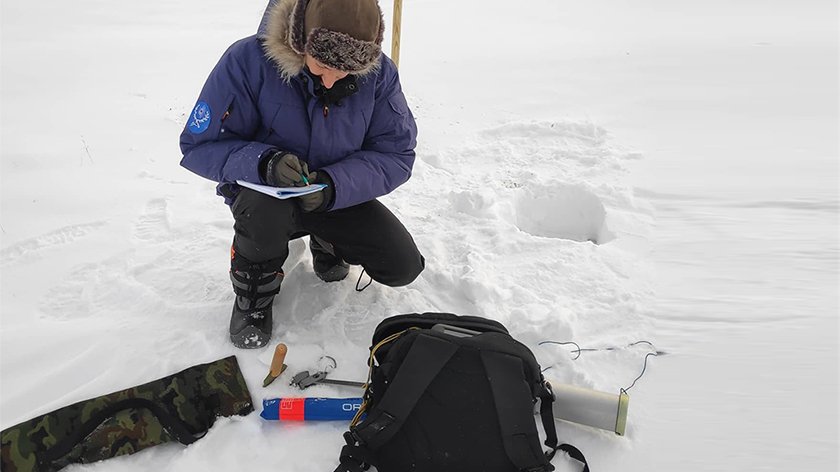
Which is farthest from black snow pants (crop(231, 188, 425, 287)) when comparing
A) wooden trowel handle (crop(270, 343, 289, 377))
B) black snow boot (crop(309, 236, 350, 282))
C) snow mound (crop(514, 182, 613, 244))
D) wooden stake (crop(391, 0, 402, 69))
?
wooden stake (crop(391, 0, 402, 69))

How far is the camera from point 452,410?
5.92 ft

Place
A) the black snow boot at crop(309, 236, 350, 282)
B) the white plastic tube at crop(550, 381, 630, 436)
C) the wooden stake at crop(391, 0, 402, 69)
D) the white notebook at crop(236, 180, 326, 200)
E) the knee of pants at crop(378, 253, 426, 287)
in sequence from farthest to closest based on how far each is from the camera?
the wooden stake at crop(391, 0, 402, 69)
the black snow boot at crop(309, 236, 350, 282)
the knee of pants at crop(378, 253, 426, 287)
the white notebook at crop(236, 180, 326, 200)
the white plastic tube at crop(550, 381, 630, 436)

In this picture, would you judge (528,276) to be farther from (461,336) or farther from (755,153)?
(755,153)

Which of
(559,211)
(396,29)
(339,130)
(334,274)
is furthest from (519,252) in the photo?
(396,29)

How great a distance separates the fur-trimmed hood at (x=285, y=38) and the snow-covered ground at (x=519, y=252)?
1.08 m

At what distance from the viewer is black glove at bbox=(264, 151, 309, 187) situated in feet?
6.82

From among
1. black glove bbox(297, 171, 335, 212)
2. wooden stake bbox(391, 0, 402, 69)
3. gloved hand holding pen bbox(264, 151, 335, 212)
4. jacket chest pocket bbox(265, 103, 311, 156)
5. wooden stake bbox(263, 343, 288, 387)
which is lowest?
wooden stake bbox(263, 343, 288, 387)

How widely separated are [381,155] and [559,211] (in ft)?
5.35

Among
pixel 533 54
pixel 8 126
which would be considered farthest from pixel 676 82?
pixel 8 126

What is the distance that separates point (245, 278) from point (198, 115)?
0.68 metres

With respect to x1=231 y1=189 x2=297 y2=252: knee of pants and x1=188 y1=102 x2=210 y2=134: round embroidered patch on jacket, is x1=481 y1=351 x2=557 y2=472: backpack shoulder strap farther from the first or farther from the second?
x1=188 y1=102 x2=210 y2=134: round embroidered patch on jacket

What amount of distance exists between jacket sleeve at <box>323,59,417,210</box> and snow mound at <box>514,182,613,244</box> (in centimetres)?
130

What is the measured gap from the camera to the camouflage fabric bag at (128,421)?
1743mm

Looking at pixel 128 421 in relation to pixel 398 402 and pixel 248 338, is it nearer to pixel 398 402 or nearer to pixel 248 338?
pixel 248 338
